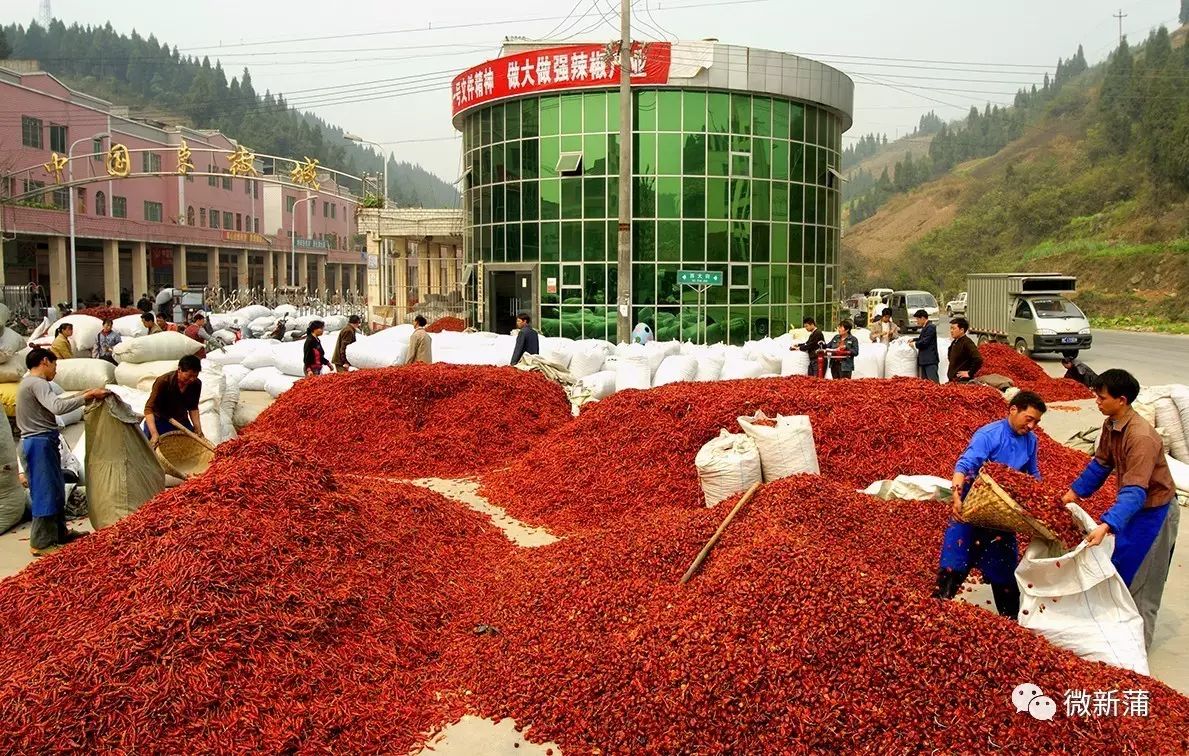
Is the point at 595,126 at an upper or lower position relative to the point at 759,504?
upper

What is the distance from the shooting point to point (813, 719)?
360 cm

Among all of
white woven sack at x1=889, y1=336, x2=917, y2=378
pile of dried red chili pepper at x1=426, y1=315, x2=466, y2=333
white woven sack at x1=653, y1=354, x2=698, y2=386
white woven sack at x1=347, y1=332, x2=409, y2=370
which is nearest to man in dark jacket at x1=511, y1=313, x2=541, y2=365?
white woven sack at x1=653, y1=354, x2=698, y2=386

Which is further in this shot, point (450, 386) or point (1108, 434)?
point (450, 386)

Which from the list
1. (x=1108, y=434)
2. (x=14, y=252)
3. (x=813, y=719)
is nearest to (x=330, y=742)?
(x=813, y=719)

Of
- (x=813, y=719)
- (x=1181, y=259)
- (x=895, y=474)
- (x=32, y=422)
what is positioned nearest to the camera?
(x=813, y=719)

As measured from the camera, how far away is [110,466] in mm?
7016

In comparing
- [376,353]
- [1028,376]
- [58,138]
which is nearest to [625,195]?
[376,353]

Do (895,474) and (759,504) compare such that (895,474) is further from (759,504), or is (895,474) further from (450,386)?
(450,386)

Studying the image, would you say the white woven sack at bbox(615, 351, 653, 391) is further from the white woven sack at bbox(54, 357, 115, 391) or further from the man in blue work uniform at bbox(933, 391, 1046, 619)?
the man in blue work uniform at bbox(933, 391, 1046, 619)

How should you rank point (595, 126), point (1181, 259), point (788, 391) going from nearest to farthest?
point (788, 391)
point (595, 126)
point (1181, 259)

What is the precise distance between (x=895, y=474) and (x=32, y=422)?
24.4 feet

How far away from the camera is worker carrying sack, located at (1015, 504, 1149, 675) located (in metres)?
4.25

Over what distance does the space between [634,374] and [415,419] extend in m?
3.77

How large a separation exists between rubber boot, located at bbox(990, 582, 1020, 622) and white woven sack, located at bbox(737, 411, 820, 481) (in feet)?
7.73
